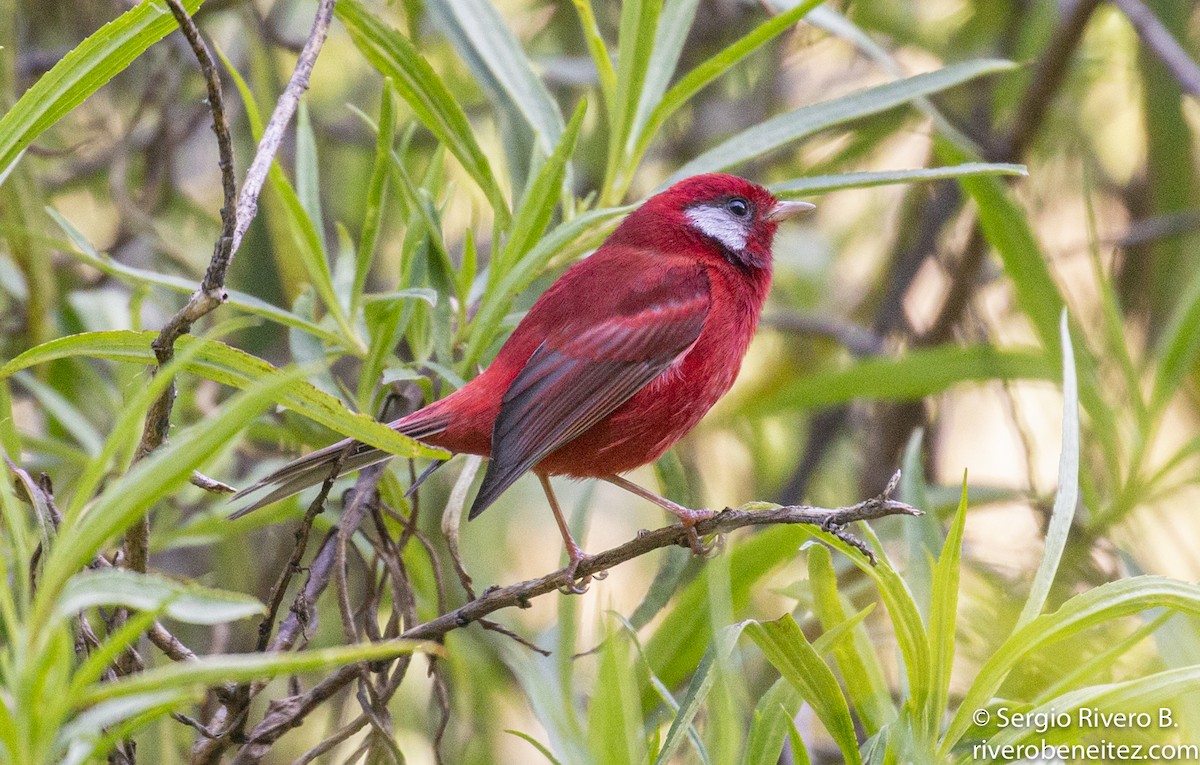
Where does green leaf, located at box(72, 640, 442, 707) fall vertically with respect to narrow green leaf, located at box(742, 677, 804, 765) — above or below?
below

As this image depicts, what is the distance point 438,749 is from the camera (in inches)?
105

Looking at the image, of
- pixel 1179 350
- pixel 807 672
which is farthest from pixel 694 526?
pixel 1179 350

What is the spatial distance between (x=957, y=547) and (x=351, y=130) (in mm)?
3864

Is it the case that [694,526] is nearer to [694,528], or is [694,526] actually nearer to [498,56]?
[694,528]

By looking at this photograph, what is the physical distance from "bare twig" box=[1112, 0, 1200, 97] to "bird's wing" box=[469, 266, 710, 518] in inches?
80.5

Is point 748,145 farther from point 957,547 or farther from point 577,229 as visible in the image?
point 957,547

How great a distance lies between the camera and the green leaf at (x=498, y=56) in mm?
3467

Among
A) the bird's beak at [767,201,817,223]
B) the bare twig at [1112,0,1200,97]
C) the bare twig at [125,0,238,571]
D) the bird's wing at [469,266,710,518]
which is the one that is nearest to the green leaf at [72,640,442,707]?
the bare twig at [125,0,238,571]

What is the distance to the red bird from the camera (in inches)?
125

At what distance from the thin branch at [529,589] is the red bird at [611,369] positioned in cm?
37

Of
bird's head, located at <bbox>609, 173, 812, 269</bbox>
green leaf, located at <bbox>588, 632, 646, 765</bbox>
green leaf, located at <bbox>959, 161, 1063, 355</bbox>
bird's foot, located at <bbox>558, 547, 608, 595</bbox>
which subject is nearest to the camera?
green leaf, located at <bbox>588, 632, 646, 765</bbox>

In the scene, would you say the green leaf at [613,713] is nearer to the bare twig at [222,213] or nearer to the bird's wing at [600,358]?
the bare twig at [222,213]

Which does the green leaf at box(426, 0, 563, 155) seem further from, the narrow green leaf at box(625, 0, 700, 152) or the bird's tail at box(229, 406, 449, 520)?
the bird's tail at box(229, 406, 449, 520)

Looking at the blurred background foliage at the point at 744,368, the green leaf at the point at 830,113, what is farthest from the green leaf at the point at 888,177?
the green leaf at the point at 830,113
